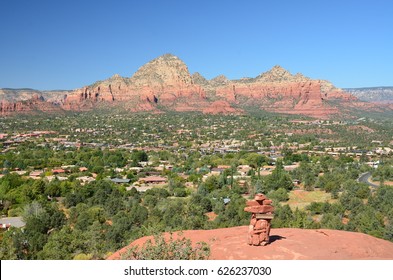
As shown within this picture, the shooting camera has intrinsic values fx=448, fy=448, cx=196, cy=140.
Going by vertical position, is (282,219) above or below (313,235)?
below

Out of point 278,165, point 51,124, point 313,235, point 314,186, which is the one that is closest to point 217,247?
point 313,235

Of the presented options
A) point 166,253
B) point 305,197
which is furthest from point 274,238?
point 305,197

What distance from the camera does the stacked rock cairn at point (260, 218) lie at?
19.4 meters

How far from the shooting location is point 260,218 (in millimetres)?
19531

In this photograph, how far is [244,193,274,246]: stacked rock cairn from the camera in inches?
765

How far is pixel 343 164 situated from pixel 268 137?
61143 millimetres

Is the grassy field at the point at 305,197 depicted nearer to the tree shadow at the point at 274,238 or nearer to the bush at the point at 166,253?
the tree shadow at the point at 274,238

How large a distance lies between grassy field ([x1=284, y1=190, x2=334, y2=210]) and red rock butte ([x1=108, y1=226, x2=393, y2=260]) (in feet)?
94.6

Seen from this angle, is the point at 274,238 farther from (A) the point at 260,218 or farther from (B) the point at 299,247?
(A) the point at 260,218

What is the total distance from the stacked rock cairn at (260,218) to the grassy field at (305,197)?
32724 mm

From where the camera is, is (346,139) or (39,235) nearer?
(39,235)

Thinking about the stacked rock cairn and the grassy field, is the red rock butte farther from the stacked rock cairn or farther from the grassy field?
the grassy field

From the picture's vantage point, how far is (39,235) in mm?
33625

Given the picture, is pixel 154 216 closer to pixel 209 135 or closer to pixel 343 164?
pixel 343 164
